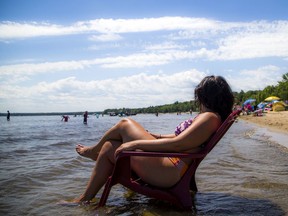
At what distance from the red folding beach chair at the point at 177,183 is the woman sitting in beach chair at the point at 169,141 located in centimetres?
6

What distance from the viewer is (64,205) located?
3.67 metres

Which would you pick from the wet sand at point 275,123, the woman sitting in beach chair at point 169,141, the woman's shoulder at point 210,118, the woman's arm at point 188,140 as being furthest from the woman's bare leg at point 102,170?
the wet sand at point 275,123

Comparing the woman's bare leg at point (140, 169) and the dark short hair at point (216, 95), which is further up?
the dark short hair at point (216, 95)

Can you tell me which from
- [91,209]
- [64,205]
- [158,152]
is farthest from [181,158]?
[64,205]

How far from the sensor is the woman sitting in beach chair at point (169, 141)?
3.19 m

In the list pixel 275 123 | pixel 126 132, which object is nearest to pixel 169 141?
pixel 126 132

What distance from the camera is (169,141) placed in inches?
126

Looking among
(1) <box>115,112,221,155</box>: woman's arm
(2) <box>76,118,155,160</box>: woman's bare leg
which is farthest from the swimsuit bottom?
(2) <box>76,118,155,160</box>: woman's bare leg

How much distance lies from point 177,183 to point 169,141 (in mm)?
494

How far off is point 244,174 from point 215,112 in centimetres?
248

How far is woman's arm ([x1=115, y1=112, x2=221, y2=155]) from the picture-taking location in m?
3.15

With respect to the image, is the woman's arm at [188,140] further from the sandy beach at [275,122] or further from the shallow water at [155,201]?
the sandy beach at [275,122]

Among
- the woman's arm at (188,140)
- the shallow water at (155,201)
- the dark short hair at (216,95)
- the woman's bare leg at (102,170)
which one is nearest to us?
the woman's arm at (188,140)

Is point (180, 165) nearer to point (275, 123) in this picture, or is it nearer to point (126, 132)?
→ point (126, 132)
